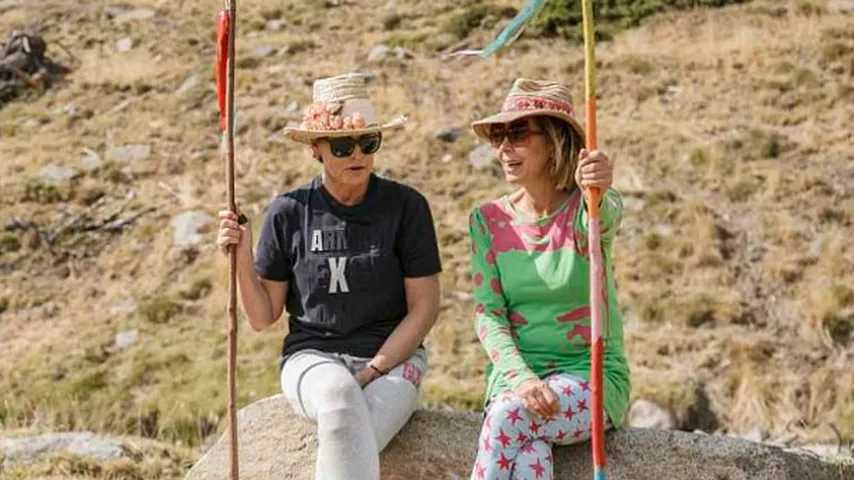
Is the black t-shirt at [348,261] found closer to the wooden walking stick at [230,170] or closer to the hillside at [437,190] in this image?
the wooden walking stick at [230,170]

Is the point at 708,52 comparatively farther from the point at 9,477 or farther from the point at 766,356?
the point at 9,477

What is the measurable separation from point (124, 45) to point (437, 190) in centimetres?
798

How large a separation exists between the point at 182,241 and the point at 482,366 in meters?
4.42

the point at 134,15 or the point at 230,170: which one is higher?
the point at 230,170

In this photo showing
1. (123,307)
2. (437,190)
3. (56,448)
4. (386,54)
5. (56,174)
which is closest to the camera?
(56,448)

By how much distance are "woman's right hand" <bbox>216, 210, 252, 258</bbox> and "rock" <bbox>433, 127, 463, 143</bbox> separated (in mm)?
10726

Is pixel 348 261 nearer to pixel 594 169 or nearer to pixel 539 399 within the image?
pixel 539 399

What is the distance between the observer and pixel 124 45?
19.9m

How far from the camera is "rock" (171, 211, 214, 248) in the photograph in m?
13.6

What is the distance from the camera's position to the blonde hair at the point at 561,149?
4.50 m

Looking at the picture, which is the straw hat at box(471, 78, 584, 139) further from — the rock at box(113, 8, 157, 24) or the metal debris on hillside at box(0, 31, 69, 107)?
the rock at box(113, 8, 157, 24)

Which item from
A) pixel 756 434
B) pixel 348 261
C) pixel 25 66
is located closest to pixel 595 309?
pixel 348 261

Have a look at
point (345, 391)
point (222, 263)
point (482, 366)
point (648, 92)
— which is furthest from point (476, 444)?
point (648, 92)

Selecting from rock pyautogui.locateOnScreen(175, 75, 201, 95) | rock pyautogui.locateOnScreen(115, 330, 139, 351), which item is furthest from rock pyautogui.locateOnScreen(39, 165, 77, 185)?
rock pyautogui.locateOnScreen(115, 330, 139, 351)
